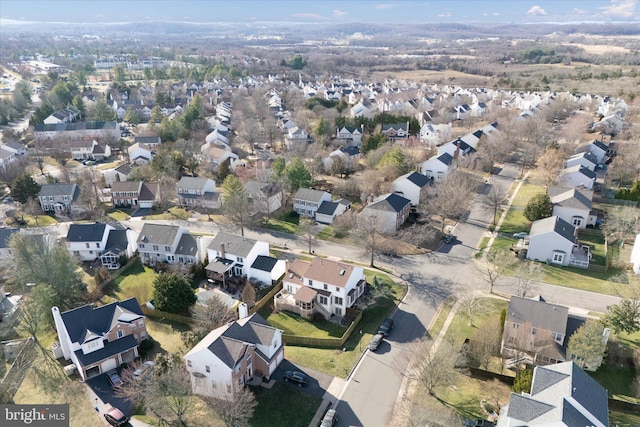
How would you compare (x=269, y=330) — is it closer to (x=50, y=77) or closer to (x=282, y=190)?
(x=282, y=190)

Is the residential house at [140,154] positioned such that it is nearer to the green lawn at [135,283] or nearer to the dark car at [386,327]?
the green lawn at [135,283]

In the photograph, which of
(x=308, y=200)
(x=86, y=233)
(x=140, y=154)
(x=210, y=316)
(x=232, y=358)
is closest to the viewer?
(x=232, y=358)

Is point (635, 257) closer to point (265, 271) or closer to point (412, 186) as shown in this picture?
point (412, 186)

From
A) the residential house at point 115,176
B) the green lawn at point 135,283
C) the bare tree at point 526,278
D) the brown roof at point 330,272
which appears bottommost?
the green lawn at point 135,283

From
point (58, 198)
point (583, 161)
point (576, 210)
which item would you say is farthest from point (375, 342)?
point (583, 161)

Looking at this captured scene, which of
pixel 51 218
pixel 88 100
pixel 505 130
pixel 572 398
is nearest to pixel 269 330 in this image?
pixel 572 398

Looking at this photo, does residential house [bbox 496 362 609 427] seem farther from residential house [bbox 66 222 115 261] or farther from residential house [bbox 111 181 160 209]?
residential house [bbox 111 181 160 209]

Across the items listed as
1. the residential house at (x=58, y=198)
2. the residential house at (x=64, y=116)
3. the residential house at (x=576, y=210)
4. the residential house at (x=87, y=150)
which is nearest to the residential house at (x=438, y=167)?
the residential house at (x=576, y=210)
